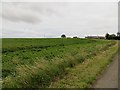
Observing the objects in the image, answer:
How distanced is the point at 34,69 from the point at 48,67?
1003mm

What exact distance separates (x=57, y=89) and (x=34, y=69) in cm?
157

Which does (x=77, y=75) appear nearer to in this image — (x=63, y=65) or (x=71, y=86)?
(x=63, y=65)

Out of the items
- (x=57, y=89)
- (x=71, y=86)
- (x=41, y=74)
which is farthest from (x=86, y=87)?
(x=41, y=74)

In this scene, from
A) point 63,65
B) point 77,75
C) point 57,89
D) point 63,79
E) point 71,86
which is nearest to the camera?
point 57,89

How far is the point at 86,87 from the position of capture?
9383 millimetres

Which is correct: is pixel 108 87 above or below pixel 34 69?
below

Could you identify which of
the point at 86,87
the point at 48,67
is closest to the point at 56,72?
the point at 48,67

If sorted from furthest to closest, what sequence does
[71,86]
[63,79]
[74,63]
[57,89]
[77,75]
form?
[74,63], [77,75], [63,79], [71,86], [57,89]

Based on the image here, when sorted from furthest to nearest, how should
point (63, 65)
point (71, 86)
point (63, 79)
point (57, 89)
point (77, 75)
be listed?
point (63, 65) → point (77, 75) → point (63, 79) → point (71, 86) → point (57, 89)

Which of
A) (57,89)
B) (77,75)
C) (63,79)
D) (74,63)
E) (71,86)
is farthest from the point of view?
(74,63)

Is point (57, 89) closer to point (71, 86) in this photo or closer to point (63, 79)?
point (71, 86)

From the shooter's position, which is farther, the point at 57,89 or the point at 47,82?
the point at 47,82

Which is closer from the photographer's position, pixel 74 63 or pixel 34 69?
pixel 34 69

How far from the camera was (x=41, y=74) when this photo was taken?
9844 millimetres
